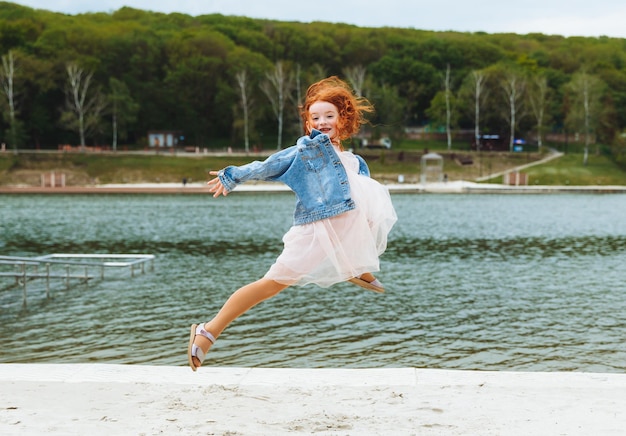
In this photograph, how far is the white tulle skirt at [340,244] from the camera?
19.1 ft

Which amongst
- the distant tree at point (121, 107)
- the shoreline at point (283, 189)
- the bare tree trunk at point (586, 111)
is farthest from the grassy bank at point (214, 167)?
the distant tree at point (121, 107)

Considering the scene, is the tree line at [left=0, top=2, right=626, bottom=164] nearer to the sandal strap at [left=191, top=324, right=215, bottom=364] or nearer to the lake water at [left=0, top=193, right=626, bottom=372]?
the lake water at [left=0, top=193, right=626, bottom=372]

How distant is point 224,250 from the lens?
29.1 metres

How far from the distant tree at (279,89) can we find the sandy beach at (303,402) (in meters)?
→ 89.7

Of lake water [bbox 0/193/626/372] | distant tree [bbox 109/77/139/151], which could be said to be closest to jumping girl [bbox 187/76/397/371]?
lake water [bbox 0/193/626/372]

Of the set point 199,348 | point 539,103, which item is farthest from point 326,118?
point 539,103

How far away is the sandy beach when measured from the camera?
5.41m

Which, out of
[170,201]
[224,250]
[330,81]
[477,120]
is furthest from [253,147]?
[330,81]

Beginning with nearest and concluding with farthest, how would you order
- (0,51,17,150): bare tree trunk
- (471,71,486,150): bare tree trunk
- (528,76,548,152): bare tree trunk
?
(0,51,17,150): bare tree trunk, (528,76,548,152): bare tree trunk, (471,71,486,150): bare tree trunk

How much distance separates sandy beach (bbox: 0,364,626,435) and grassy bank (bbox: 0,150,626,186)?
3027 inches

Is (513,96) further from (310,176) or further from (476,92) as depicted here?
(310,176)

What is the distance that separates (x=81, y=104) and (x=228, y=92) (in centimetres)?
1693

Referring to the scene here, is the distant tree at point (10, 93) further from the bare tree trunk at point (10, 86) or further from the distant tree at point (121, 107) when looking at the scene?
the distant tree at point (121, 107)

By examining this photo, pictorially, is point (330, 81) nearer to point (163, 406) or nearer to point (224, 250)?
point (163, 406)
